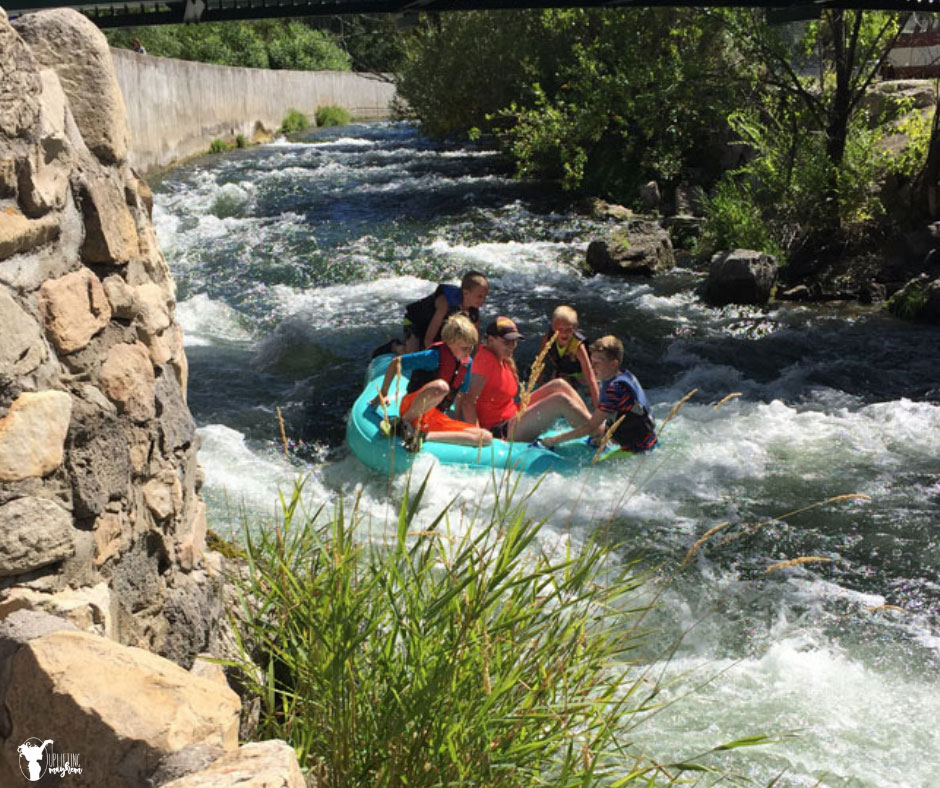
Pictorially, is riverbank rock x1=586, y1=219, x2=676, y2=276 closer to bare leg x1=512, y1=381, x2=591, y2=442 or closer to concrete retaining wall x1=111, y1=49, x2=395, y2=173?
bare leg x1=512, y1=381, x2=591, y2=442

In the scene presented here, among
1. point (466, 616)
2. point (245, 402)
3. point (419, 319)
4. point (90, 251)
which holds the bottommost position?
point (245, 402)

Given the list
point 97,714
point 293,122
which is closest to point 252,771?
point 97,714

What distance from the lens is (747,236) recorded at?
10.6 m

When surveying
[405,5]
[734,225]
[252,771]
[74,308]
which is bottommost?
[734,225]

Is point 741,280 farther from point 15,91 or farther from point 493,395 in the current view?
point 15,91

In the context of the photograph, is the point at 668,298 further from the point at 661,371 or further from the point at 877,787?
the point at 877,787

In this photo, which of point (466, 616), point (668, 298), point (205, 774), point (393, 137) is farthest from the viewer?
point (393, 137)

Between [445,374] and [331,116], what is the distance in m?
26.4

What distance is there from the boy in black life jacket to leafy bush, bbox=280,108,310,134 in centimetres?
2154

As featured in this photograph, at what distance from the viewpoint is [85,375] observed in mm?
2078

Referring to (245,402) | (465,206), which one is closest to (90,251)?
(245,402)

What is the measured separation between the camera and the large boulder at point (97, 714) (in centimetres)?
156

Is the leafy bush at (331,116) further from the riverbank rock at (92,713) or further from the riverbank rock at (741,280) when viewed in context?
the riverbank rock at (92,713)

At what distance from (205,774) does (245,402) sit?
5685 millimetres
